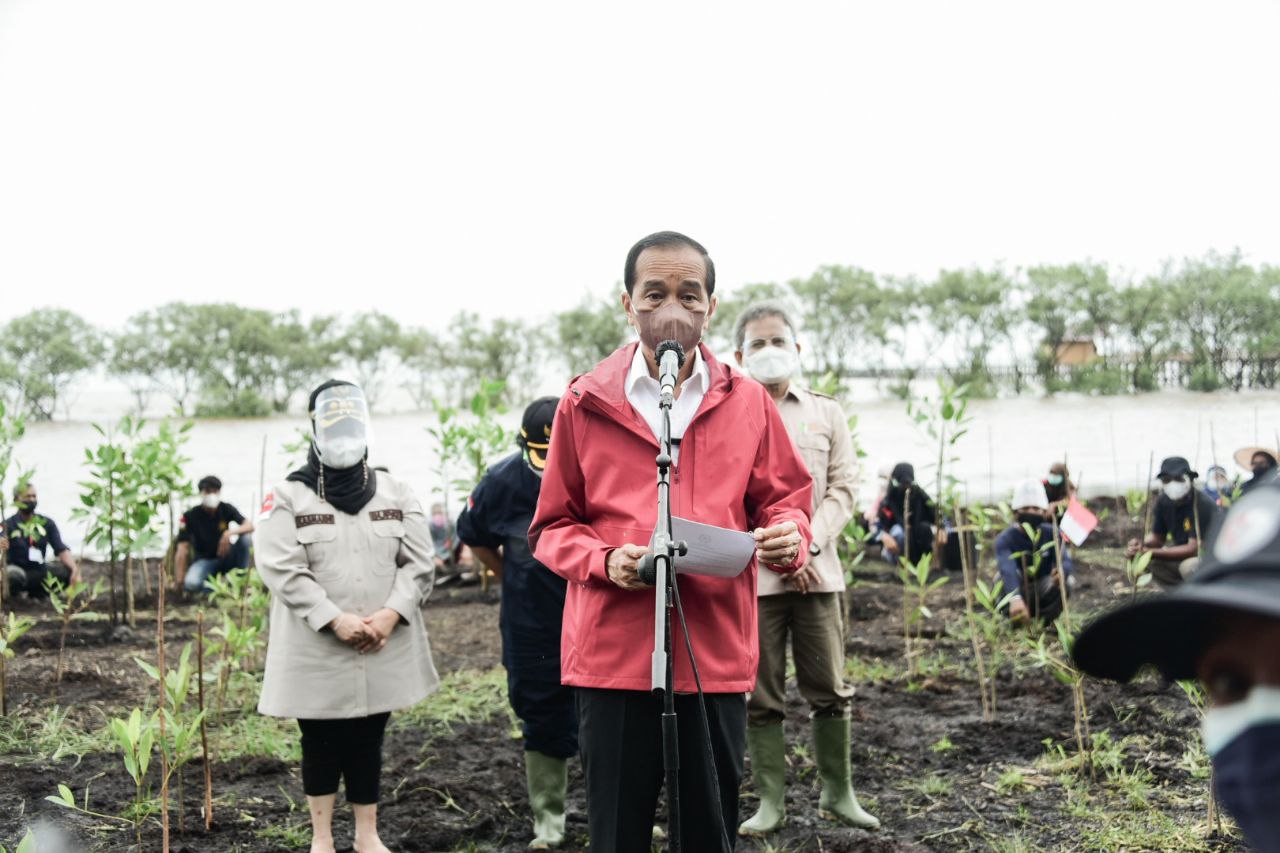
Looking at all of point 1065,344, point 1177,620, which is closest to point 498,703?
point 1177,620

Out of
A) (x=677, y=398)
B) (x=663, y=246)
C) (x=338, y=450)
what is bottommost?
(x=338, y=450)

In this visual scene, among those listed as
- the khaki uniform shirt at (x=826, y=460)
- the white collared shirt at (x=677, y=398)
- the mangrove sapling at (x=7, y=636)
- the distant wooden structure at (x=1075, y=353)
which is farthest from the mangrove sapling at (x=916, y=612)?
the distant wooden structure at (x=1075, y=353)

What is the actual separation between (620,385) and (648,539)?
1.25ft

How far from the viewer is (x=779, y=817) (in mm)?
3871

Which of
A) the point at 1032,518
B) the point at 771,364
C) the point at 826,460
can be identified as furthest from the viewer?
the point at 1032,518

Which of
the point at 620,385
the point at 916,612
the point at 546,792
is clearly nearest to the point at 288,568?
the point at 546,792

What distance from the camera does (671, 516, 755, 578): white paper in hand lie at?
6.89ft

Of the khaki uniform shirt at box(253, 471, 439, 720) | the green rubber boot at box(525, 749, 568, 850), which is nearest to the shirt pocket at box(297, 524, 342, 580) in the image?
the khaki uniform shirt at box(253, 471, 439, 720)

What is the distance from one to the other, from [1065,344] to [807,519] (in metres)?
23.4

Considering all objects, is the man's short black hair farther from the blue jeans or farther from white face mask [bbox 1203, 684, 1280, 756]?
the blue jeans

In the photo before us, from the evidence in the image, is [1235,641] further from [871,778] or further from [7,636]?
[7,636]

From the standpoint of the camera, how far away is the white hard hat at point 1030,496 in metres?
7.26

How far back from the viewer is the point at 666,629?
76.7 inches

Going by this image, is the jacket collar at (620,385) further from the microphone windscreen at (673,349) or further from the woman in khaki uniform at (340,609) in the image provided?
the woman in khaki uniform at (340,609)
